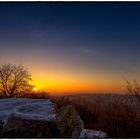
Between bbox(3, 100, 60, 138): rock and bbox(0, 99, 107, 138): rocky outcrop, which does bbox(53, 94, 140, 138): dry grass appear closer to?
bbox(0, 99, 107, 138): rocky outcrop

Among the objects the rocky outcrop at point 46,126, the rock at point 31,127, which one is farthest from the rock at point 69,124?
the rock at point 31,127

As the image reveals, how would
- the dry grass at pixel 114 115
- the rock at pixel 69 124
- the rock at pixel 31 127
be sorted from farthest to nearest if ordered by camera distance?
the dry grass at pixel 114 115 → the rock at pixel 31 127 → the rock at pixel 69 124

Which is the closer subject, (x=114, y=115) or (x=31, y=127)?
(x=31, y=127)

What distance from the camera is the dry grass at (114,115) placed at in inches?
246

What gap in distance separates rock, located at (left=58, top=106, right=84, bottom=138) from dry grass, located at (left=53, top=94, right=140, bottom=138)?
0.92m

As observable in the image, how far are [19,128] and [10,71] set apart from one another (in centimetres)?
814

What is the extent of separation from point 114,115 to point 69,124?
1.86 meters

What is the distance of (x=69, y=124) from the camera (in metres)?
5.46

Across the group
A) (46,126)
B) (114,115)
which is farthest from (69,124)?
(114,115)

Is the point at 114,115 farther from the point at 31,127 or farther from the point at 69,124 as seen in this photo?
the point at 31,127

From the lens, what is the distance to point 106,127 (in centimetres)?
661

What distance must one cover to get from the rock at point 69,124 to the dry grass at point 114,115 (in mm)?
916

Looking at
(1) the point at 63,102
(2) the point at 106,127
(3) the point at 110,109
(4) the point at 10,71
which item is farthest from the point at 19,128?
(4) the point at 10,71

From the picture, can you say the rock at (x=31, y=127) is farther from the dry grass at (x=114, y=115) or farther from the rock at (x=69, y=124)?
the dry grass at (x=114, y=115)
